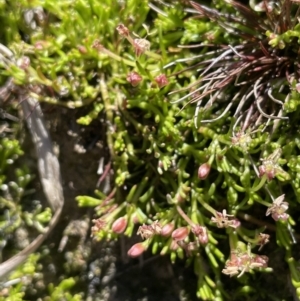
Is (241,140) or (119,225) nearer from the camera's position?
(241,140)

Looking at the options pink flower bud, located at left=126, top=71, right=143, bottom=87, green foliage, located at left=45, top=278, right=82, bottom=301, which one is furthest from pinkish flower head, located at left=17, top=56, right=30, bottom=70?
green foliage, located at left=45, top=278, right=82, bottom=301

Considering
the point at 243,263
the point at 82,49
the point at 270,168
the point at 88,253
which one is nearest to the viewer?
the point at 270,168

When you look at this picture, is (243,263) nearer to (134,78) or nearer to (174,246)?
(174,246)

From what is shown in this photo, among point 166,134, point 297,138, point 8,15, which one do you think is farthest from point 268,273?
point 8,15

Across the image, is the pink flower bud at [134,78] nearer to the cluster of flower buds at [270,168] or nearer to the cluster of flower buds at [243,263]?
the cluster of flower buds at [270,168]

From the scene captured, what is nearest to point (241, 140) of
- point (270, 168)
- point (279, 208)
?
point (270, 168)

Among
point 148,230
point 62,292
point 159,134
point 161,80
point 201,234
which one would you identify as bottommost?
point 62,292

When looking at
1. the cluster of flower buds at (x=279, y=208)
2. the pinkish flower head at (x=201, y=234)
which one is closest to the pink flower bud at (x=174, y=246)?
the pinkish flower head at (x=201, y=234)

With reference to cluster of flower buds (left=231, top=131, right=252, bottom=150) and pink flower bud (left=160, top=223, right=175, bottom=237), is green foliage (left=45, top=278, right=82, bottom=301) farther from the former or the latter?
cluster of flower buds (left=231, top=131, right=252, bottom=150)
